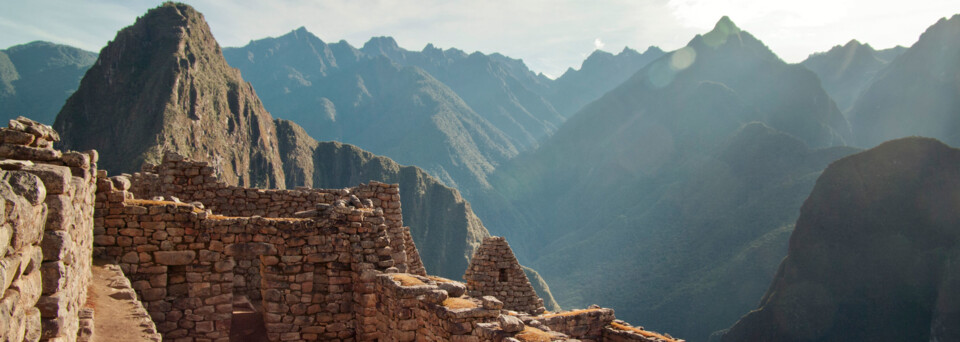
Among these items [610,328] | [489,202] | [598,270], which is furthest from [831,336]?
[489,202]

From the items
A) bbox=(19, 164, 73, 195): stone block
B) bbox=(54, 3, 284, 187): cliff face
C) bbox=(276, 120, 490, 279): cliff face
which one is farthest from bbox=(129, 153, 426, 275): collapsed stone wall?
bbox=(276, 120, 490, 279): cliff face

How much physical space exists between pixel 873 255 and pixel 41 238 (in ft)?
282

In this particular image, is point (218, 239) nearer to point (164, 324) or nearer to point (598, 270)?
point (164, 324)

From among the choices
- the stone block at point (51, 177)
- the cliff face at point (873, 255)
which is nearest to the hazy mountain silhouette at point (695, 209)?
the cliff face at point (873, 255)

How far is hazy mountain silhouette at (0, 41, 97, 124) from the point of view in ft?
511

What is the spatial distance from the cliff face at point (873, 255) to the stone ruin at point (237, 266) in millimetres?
68948

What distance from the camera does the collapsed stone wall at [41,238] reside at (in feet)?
13.1

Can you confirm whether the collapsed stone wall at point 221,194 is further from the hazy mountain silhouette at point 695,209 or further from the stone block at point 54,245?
the hazy mountain silhouette at point 695,209

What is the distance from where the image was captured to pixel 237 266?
493 inches

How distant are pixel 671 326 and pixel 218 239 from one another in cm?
9587

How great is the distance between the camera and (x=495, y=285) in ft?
49.8

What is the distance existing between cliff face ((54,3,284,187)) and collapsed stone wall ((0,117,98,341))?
302 ft

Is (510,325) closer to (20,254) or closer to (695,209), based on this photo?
(20,254)

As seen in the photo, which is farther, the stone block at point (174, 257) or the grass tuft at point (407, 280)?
the stone block at point (174, 257)
